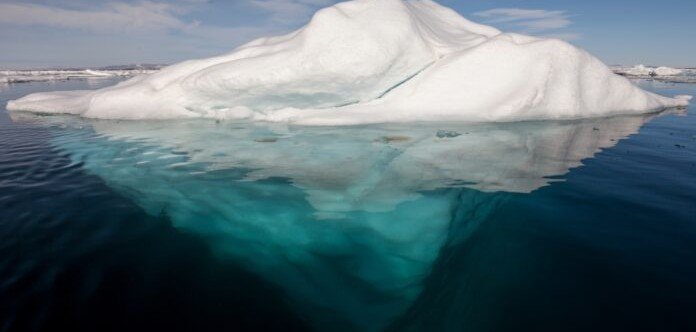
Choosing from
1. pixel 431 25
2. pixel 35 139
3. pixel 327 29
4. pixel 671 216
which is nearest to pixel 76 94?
pixel 35 139

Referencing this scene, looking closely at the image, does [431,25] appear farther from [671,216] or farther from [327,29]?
[671,216]

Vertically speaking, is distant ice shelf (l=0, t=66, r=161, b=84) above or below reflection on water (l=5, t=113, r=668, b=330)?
above

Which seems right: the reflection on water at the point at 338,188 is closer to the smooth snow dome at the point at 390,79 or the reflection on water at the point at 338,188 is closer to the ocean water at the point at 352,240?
the ocean water at the point at 352,240

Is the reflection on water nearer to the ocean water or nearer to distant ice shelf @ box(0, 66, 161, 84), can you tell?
the ocean water

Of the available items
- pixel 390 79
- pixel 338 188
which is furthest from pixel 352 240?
pixel 390 79

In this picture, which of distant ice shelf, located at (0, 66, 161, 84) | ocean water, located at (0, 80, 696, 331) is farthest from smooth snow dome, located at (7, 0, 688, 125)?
distant ice shelf, located at (0, 66, 161, 84)

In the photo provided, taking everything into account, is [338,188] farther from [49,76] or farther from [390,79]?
[49,76]
